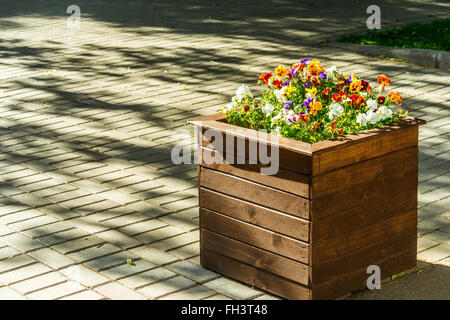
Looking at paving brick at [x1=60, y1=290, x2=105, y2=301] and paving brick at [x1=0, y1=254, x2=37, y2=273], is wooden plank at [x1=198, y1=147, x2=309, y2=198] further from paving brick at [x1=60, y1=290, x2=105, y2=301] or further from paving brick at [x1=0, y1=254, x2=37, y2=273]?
paving brick at [x1=0, y1=254, x2=37, y2=273]

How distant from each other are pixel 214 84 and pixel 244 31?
11.3 ft

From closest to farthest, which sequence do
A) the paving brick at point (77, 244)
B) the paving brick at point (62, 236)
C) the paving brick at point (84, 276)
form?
1. the paving brick at point (84, 276)
2. the paving brick at point (77, 244)
3. the paving brick at point (62, 236)

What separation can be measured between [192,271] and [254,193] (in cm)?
78

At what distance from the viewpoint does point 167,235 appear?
542 centimetres

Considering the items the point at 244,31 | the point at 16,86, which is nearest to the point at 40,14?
the point at 244,31

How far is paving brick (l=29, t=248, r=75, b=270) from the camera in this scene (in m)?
4.99

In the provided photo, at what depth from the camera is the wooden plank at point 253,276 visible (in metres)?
4.33

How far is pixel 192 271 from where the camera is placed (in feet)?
15.9

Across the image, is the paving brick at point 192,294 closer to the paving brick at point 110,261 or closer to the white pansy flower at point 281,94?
the paving brick at point 110,261

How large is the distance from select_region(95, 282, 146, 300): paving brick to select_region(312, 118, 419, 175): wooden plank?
4.26 feet

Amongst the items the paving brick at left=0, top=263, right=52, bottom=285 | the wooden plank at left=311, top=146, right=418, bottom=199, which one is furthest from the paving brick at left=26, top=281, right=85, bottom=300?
the wooden plank at left=311, top=146, right=418, bottom=199

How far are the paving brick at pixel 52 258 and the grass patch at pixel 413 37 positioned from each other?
684 centimetres

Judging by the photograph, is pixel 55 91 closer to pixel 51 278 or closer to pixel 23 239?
pixel 23 239

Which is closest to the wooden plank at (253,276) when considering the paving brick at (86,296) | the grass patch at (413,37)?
the paving brick at (86,296)
